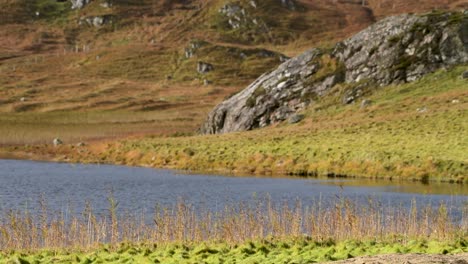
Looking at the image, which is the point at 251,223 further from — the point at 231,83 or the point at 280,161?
the point at 231,83

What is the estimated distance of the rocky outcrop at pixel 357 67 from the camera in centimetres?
8831

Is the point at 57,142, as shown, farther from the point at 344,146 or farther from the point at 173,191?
the point at 173,191

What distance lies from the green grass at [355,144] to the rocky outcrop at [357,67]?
6.21 ft

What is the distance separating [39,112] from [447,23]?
7548 cm

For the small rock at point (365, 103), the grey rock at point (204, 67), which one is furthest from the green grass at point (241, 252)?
the grey rock at point (204, 67)

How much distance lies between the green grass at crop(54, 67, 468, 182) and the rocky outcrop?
6.21 feet

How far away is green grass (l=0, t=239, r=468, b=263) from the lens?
23156 mm

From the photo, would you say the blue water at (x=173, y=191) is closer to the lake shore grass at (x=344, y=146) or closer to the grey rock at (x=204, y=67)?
the lake shore grass at (x=344, y=146)

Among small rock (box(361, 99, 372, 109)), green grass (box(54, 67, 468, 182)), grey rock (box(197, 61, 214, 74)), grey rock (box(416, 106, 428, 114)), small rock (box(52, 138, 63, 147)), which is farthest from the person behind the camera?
grey rock (box(197, 61, 214, 74))

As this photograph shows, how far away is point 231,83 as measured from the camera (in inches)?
7318

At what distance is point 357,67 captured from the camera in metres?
91.6

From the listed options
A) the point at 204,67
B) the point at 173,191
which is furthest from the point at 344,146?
the point at 204,67

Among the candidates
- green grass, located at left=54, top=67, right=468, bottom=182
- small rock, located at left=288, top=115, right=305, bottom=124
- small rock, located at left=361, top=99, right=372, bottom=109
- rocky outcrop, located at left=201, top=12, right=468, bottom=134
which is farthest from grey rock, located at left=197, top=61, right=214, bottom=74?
small rock, located at left=361, top=99, right=372, bottom=109

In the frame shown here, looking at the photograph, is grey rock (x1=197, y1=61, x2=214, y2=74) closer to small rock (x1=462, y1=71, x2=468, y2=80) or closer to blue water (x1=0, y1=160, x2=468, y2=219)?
small rock (x1=462, y1=71, x2=468, y2=80)
